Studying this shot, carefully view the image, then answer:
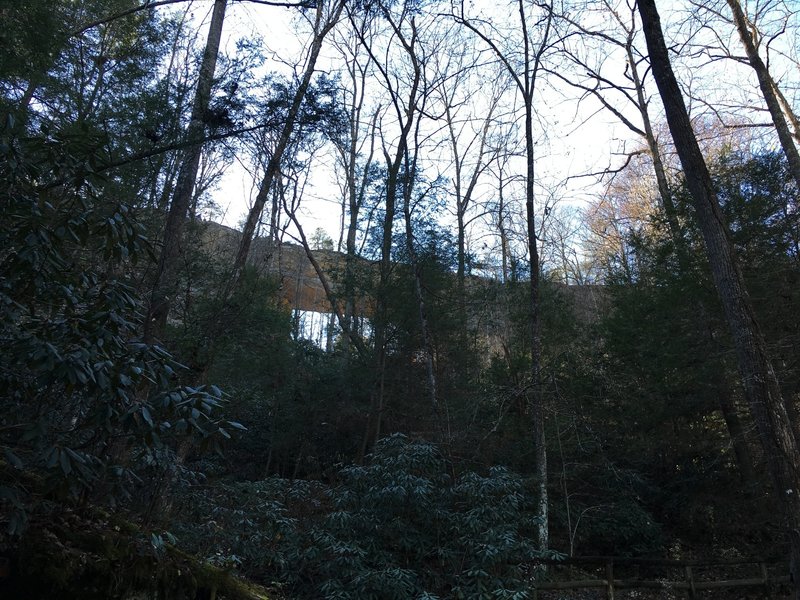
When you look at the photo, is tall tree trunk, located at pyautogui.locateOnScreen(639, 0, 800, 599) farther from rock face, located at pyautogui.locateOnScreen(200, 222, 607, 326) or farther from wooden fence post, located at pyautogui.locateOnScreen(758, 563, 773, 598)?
rock face, located at pyautogui.locateOnScreen(200, 222, 607, 326)

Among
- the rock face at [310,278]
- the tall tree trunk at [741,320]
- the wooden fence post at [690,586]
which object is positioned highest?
the rock face at [310,278]

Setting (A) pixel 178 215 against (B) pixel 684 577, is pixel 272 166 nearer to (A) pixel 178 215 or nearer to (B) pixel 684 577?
(A) pixel 178 215

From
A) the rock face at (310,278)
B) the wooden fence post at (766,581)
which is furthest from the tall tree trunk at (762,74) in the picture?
the wooden fence post at (766,581)

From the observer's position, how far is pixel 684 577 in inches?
318

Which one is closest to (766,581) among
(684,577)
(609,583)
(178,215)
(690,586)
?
(684,577)

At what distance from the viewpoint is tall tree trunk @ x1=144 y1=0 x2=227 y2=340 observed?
746cm

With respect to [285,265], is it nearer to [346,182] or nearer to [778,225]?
[346,182]

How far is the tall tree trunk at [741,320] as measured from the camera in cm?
595

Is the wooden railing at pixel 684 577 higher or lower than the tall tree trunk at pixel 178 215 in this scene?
lower

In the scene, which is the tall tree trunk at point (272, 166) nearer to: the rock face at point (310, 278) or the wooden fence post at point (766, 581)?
the rock face at point (310, 278)

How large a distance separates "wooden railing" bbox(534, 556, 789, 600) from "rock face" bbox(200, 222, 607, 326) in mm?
7344

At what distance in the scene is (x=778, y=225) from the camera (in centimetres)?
1001

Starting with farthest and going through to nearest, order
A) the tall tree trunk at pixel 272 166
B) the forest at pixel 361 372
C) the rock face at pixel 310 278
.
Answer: the rock face at pixel 310 278 → the tall tree trunk at pixel 272 166 → the forest at pixel 361 372

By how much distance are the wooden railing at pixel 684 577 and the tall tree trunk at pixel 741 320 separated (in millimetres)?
2057
